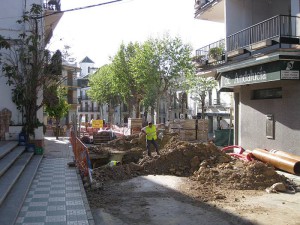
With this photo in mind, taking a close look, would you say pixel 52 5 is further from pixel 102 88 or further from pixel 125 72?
pixel 102 88

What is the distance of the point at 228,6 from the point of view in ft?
54.4

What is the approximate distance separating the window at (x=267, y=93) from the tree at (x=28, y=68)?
8500 mm

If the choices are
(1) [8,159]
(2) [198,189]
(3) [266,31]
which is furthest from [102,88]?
(2) [198,189]

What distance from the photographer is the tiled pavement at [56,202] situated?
21.7 feet

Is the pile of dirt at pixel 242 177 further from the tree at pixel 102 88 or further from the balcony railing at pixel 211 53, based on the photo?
the tree at pixel 102 88

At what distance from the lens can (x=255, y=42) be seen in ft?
48.0

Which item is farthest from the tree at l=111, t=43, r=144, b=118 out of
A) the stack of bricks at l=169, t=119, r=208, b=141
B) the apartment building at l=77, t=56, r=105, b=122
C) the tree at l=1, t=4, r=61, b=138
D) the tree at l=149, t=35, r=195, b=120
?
the apartment building at l=77, t=56, r=105, b=122

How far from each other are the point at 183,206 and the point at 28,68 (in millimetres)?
10169

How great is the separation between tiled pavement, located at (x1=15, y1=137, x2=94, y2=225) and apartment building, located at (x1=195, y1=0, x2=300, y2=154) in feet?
23.9

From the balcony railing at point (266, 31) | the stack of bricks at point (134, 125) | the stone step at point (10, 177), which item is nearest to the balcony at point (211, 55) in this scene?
the balcony railing at point (266, 31)

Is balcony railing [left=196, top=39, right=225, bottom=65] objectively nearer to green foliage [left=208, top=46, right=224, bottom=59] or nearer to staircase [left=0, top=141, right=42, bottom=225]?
green foliage [left=208, top=46, right=224, bottom=59]

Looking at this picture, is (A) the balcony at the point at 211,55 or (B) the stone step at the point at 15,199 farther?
(A) the balcony at the point at 211,55

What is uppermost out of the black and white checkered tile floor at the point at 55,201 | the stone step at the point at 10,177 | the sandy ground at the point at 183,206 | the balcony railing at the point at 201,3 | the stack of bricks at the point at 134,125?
the balcony railing at the point at 201,3

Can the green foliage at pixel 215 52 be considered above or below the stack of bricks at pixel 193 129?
above
